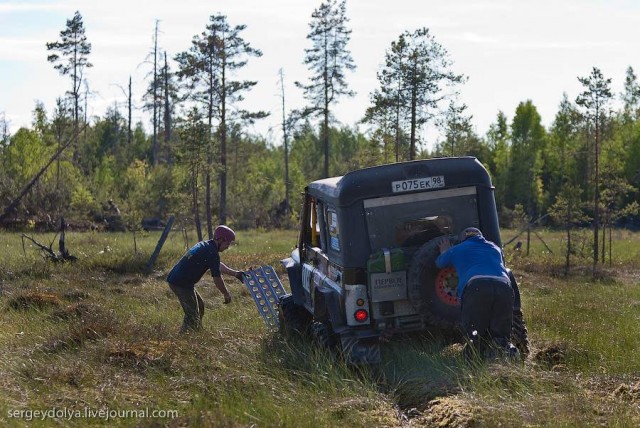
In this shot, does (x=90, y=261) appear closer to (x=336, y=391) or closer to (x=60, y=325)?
(x=60, y=325)

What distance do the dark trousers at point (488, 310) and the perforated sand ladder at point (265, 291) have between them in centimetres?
381

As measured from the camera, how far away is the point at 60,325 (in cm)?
1170

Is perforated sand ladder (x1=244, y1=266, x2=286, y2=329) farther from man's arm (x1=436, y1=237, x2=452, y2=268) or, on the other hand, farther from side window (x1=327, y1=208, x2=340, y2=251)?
man's arm (x1=436, y1=237, x2=452, y2=268)

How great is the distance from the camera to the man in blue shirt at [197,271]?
11383mm

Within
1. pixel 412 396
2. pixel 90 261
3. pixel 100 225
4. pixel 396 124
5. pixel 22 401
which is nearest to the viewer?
pixel 22 401

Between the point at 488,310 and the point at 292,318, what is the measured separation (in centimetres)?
324

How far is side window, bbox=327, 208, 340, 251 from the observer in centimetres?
937

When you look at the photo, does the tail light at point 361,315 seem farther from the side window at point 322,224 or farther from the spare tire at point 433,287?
the side window at point 322,224

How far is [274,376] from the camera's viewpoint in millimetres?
8297

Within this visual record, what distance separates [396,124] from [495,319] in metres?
32.1

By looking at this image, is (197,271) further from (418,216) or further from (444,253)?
(444,253)

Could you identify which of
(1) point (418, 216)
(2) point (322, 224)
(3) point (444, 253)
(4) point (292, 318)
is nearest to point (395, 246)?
(1) point (418, 216)

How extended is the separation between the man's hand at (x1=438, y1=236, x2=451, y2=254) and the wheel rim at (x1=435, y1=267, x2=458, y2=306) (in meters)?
0.25

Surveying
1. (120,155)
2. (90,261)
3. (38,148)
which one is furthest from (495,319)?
(120,155)
